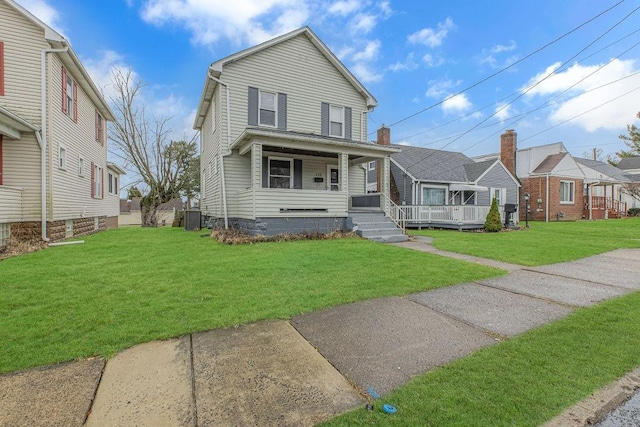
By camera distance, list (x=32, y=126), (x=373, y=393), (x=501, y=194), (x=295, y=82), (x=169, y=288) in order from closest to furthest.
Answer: (x=373, y=393) < (x=169, y=288) < (x=32, y=126) < (x=295, y=82) < (x=501, y=194)

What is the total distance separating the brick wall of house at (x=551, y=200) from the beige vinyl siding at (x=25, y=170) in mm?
28859

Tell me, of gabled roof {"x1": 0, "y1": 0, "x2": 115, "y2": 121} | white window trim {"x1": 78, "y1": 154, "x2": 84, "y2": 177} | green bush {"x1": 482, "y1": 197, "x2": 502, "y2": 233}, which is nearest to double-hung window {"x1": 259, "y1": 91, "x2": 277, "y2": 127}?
gabled roof {"x1": 0, "y1": 0, "x2": 115, "y2": 121}

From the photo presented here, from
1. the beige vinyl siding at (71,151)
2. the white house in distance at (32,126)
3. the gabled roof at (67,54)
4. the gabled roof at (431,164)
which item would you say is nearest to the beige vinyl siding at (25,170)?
the white house in distance at (32,126)

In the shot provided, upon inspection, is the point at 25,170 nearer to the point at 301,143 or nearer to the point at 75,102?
the point at 75,102

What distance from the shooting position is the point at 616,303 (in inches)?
174

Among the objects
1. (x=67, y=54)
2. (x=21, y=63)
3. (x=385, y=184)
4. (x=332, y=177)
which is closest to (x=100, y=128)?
(x=67, y=54)

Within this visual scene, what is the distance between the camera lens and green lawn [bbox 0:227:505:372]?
10.9ft

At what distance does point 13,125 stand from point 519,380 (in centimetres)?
1336

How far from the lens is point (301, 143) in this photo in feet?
36.6

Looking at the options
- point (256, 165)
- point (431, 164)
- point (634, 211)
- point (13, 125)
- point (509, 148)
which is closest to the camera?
point (13, 125)

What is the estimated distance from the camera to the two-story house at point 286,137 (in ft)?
36.4

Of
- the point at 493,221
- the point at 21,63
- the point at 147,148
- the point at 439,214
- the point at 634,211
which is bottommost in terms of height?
the point at 493,221

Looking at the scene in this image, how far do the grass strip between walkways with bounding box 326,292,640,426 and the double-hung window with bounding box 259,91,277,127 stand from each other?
1235 cm

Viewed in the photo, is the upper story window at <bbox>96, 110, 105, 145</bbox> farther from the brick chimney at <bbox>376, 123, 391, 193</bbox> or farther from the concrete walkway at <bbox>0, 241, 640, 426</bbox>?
the concrete walkway at <bbox>0, 241, 640, 426</bbox>
